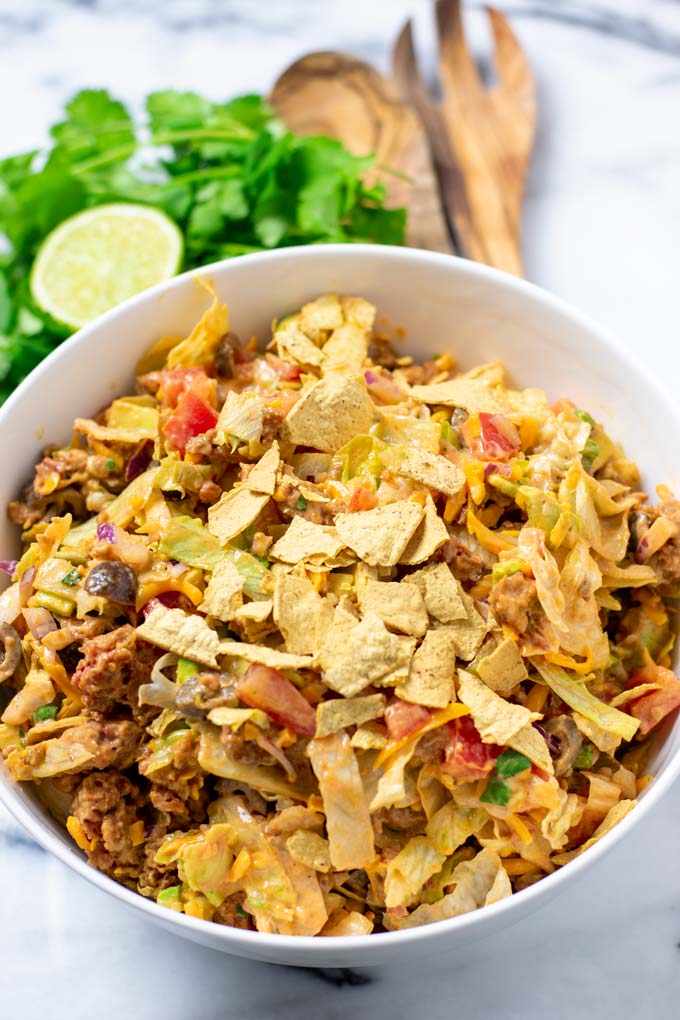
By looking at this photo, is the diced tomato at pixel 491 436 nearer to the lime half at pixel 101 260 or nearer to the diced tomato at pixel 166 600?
the diced tomato at pixel 166 600

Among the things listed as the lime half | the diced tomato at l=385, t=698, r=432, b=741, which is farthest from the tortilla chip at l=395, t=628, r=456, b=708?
the lime half

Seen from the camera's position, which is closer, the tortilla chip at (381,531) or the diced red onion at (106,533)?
the tortilla chip at (381,531)

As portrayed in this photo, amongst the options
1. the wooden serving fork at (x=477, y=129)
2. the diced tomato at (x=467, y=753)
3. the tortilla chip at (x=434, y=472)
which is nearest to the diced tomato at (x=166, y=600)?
the tortilla chip at (x=434, y=472)

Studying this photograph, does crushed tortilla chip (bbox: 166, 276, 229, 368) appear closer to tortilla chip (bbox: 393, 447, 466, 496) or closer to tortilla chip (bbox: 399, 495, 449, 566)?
tortilla chip (bbox: 393, 447, 466, 496)

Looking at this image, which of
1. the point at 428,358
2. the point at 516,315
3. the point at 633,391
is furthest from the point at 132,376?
the point at 633,391

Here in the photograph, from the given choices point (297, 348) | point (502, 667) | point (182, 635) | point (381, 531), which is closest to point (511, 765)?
point (502, 667)

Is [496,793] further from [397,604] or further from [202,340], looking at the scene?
[202,340]
